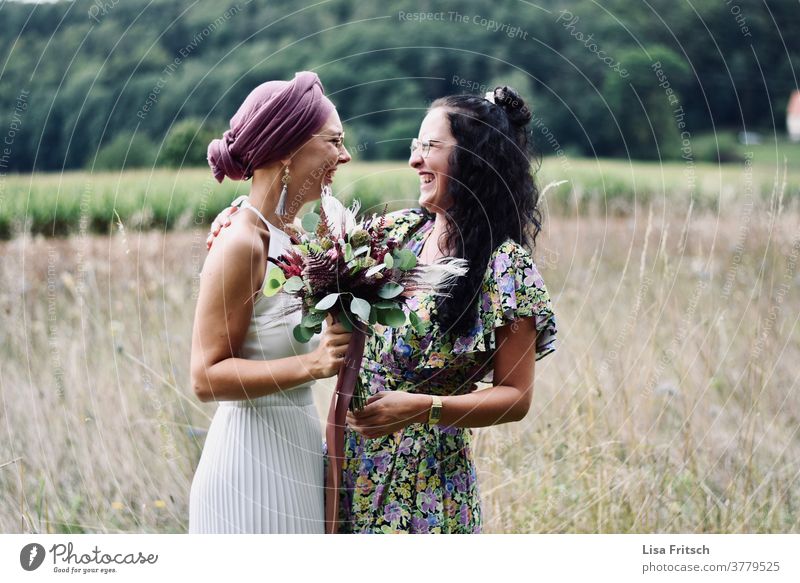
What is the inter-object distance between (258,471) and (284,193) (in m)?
0.78

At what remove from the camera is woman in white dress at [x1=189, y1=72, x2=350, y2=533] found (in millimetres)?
2406

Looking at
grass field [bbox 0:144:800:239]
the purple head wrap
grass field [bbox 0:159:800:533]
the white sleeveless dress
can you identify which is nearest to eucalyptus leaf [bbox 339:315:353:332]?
the white sleeveless dress

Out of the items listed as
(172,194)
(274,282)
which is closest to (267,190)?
(274,282)

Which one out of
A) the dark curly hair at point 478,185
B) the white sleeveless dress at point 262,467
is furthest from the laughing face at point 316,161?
the dark curly hair at point 478,185

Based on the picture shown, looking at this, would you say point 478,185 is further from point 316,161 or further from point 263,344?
point 263,344

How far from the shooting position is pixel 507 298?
2.51 m

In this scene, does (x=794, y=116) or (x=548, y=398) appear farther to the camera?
(x=794, y=116)

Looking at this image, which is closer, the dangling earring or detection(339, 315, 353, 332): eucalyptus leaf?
detection(339, 315, 353, 332): eucalyptus leaf

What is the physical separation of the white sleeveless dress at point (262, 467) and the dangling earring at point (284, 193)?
0.24 ft

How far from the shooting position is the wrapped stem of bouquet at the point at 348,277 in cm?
226

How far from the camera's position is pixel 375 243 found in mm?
2309

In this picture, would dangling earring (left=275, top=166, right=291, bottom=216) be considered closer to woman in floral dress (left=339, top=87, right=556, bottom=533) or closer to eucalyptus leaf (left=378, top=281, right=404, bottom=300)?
woman in floral dress (left=339, top=87, right=556, bottom=533)

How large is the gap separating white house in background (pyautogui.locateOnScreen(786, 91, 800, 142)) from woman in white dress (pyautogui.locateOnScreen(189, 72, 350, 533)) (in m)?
6.21

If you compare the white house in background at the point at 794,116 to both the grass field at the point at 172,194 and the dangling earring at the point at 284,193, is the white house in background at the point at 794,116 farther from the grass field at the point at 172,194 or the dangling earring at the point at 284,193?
the dangling earring at the point at 284,193
